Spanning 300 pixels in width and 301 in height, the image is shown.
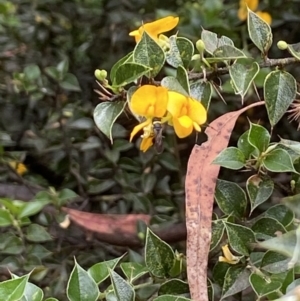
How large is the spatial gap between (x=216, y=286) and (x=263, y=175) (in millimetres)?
152

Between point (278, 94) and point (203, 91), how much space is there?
89 mm

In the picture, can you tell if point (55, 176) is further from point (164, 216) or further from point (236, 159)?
point (236, 159)

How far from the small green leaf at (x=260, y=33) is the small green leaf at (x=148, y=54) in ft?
0.45

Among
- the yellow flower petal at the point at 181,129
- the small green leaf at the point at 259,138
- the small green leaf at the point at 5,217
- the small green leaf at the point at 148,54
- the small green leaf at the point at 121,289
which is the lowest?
the small green leaf at the point at 5,217

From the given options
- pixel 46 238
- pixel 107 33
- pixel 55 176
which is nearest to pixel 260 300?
pixel 46 238

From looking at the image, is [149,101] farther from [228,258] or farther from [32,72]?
[32,72]

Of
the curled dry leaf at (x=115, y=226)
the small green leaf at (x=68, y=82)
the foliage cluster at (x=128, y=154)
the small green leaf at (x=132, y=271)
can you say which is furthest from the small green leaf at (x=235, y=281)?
the small green leaf at (x=68, y=82)

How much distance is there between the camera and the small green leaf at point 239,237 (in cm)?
71

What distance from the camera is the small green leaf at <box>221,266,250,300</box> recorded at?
707 millimetres

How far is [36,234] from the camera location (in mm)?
1045

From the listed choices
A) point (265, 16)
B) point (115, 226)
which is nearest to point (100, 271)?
point (115, 226)

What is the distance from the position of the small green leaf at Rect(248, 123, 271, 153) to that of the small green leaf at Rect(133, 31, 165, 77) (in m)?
0.14

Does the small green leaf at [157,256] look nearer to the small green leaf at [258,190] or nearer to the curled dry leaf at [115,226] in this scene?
the small green leaf at [258,190]

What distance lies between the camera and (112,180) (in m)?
1.29
